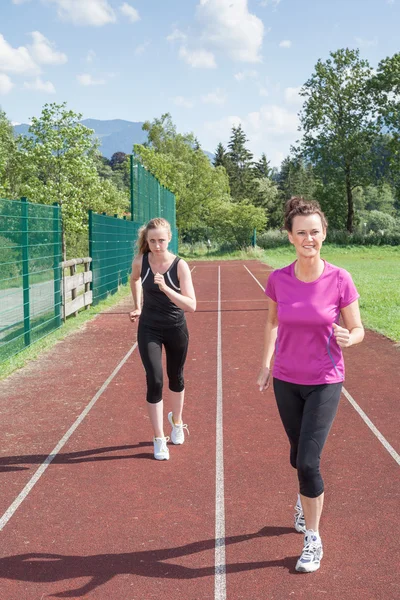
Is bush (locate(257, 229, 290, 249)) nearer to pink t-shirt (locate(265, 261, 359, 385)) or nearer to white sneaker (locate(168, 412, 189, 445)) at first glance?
white sneaker (locate(168, 412, 189, 445))

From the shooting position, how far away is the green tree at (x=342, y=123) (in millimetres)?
62438

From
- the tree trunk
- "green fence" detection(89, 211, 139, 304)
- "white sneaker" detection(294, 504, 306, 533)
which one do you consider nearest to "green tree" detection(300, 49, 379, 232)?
the tree trunk

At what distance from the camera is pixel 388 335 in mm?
12914

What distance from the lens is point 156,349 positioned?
19.6 ft

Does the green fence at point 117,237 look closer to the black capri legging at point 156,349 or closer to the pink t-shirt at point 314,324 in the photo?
the black capri legging at point 156,349

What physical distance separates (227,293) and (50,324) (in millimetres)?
10049

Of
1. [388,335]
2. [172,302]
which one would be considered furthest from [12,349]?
[388,335]

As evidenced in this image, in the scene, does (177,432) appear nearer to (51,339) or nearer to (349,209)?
(51,339)

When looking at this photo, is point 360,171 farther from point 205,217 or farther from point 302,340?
point 302,340

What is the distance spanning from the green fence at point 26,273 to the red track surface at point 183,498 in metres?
1.99

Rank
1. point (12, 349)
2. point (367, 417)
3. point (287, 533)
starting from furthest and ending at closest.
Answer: point (12, 349) → point (367, 417) → point (287, 533)

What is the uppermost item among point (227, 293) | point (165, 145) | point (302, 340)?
point (165, 145)

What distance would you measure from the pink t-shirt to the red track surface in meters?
1.14

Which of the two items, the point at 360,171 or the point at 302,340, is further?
the point at 360,171
